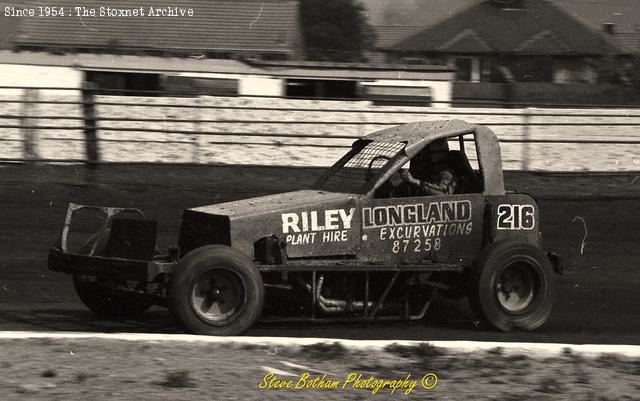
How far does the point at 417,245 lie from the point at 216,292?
1627 millimetres

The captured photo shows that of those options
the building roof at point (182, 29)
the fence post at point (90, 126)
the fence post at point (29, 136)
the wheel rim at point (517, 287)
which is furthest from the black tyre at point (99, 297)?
the building roof at point (182, 29)

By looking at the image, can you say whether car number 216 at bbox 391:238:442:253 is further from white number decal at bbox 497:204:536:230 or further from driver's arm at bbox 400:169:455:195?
white number decal at bbox 497:204:536:230

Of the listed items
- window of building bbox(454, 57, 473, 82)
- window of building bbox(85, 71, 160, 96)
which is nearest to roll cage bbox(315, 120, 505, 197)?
window of building bbox(85, 71, 160, 96)

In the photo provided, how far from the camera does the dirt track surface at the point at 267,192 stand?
783 centimetres

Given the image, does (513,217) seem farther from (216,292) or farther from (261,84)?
(261,84)

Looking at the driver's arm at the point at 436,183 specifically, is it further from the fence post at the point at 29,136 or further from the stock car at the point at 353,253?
the fence post at the point at 29,136

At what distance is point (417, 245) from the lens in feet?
26.1

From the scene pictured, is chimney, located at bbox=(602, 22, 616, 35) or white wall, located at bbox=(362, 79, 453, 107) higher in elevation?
chimney, located at bbox=(602, 22, 616, 35)

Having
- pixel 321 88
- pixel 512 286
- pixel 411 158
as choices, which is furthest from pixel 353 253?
pixel 321 88

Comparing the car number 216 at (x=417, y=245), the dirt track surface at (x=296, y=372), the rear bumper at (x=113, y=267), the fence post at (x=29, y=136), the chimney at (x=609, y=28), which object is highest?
the chimney at (x=609, y=28)

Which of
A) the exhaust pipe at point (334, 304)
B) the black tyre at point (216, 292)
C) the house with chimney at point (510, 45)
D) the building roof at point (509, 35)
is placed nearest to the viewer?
the black tyre at point (216, 292)

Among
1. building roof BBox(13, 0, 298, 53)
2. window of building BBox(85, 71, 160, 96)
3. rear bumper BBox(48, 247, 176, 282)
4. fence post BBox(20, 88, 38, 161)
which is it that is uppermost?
building roof BBox(13, 0, 298, 53)

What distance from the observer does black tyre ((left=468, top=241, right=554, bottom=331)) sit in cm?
780

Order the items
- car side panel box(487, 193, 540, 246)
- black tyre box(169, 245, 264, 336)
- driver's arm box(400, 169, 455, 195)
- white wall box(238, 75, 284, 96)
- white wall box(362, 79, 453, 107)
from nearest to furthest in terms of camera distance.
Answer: black tyre box(169, 245, 264, 336) < driver's arm box(400, 169, 455, 195) < car side panel box(487, 193, 540, 246) < white wall box(238, 75, 284, 96) < white wall box(362, 79, 453, 107)
